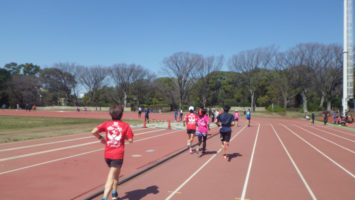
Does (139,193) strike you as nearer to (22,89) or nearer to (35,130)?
(35,130)

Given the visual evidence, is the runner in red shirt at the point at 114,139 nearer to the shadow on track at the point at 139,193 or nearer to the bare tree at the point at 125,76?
the shadow on track at the point at 139,193

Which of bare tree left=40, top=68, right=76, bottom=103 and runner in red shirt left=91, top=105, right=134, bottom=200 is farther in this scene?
bare tree left=40, top=68, right=76, bottom=103

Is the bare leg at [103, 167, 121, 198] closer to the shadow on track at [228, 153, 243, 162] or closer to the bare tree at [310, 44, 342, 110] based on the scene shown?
the shadow on track at [228, 153, 243, 162]

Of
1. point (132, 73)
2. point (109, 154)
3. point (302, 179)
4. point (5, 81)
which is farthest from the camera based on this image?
point (5, 81)

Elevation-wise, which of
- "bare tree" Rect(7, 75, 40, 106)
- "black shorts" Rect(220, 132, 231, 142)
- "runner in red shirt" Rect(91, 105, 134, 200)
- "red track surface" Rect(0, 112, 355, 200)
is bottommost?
"red track surface" Rect(0, 112, 355, 200)

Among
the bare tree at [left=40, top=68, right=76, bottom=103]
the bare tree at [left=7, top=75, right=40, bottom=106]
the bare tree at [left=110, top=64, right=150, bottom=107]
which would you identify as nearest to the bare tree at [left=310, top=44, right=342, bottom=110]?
the bare tree at [left=110, top=64, right=150, bottom=107]

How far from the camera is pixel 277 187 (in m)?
6.09

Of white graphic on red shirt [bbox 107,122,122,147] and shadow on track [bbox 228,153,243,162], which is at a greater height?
white graphic on red shirt [bbox 107,122,122,147]

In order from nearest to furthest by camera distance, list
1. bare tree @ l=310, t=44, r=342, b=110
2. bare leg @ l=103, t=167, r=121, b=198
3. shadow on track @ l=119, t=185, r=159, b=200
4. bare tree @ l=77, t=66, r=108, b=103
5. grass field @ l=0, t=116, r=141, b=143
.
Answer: bare leg @ l=103, t=167, r=121, b=198 → shadow on track @ l=119, t=185, r=159, b=200 → grass field @ l=0, t=116, r=141, b=143 → bare tree @ l=310, t=44, r=342, b=110 → bare tree @ l=77, t=66, r=108, b=103

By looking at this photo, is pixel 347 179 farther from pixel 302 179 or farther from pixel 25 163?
pixel 25 163

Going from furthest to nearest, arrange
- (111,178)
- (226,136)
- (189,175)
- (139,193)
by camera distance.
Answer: (226,136), (189,175), (139,193), (111,178)

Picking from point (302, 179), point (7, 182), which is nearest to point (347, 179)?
point (302, 179)

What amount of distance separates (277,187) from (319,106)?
194ft

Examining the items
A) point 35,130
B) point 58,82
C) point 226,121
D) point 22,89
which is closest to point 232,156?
point 226,121
